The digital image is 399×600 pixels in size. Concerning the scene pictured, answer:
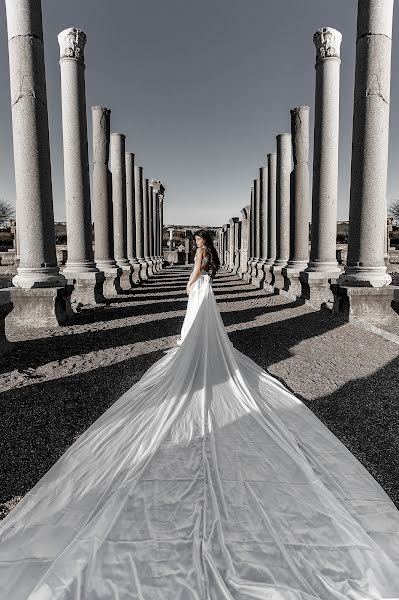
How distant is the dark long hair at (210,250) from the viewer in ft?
21.8

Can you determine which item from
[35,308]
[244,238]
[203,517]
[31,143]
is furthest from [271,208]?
[203,517]

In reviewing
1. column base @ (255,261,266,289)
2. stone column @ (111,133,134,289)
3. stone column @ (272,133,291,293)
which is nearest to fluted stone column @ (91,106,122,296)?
stone column @ (111,133,134,289)

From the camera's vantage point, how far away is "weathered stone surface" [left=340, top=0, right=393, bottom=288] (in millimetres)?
9508

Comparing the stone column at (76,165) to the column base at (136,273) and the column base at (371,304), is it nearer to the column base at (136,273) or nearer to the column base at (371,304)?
the column base at (371,304)

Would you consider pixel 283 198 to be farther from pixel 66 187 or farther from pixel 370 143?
pixel 66 187

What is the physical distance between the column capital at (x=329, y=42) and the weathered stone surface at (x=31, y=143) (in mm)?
7685

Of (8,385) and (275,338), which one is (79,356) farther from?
(275,338)

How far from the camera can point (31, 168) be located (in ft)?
31.8

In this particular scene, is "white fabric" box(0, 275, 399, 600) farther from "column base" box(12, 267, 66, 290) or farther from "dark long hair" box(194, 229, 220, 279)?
"column base" box(12, 267, 66, 290)

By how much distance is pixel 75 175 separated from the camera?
12.9m

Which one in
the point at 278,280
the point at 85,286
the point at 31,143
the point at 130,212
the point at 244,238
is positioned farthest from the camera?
the point at 244,238

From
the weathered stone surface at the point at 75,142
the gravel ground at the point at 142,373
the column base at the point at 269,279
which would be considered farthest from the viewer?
the column base at the point at 269,279

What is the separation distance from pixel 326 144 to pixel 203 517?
12.1 metres

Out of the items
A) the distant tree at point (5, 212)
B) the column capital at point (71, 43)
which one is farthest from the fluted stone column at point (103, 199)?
the distant tree at point (5, 212)
